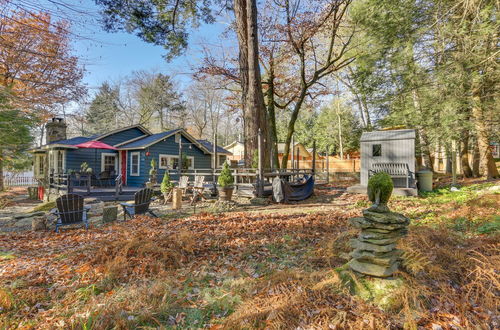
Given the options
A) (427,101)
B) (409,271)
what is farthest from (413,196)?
(409,271)

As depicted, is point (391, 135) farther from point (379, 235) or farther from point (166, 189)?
point (379, 235)

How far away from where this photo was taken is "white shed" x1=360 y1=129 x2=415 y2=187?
10.5 metres

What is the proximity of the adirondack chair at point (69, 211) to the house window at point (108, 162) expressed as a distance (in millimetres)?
9948

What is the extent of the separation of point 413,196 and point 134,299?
31.8ft

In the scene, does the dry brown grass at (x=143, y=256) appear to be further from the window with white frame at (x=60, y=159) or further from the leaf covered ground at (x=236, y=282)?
the window with white frame at (x=60, y=159)

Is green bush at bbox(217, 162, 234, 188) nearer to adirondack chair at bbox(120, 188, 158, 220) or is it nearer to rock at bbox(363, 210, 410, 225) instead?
adirondack chair at bbox(120, 188, 158, 220)

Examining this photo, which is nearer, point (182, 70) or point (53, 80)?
point (53, 80)

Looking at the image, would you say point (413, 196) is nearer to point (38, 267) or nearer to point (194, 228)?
point (194, 228)

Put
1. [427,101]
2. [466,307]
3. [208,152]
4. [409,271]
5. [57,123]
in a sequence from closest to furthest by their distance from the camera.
Result: [466,307] < [409,271] < [427,101] < [57,123] < [208,152]

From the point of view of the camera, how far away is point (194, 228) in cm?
553

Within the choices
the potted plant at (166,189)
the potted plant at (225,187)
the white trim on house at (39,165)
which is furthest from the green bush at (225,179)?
the white trim on house at (39,165)

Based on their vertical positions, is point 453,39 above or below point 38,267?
above

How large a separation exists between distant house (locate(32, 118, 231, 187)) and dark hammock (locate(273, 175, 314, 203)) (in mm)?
6628

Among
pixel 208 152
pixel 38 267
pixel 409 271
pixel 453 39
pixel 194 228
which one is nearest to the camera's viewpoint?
pixel 409 271
